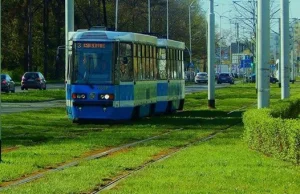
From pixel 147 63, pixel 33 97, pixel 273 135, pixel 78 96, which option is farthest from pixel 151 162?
pixel 33 97

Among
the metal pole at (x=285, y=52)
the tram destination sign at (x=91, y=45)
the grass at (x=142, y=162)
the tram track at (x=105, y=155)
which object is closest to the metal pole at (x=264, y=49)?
the grass at (x=142, y=162)

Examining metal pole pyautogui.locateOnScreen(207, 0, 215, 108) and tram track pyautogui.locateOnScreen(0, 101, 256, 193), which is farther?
metal pole pyautogui.locateOnScreen(207, 0, 215, 108)

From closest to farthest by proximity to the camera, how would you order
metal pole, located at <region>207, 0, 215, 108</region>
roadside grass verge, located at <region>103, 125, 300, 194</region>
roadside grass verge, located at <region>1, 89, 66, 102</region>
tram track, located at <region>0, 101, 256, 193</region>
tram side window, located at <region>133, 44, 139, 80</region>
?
roadside grass verge, located at <region>103, 125, 300, 194</region>
tram track, located at <region>0, 101, 256, 193</region>
tram side window, located at <region>133, 44, 139, 80</region>
metal pole, located at <region>207, 0, 215, 108</region>
roadside grass verge, located at <region>1, 89, 66, 102</region>

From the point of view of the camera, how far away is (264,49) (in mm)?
28953

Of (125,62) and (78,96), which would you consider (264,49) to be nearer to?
(125,62)

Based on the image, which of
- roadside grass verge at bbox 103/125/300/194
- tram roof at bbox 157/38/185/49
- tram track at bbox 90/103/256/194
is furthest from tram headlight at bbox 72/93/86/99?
roadside grass verge at bbox 103/125/300/194

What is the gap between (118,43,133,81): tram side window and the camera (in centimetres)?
3334

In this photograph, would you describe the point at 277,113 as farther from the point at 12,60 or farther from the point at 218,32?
the point at 218,32

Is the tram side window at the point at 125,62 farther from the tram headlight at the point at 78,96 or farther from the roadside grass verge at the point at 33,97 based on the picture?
the roadside grass verge at the point at 33,97

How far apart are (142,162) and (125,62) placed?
14253mm

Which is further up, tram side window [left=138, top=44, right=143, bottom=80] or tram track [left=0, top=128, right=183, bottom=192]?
tram side window [left=138, top=44, right=143, bottom=80]

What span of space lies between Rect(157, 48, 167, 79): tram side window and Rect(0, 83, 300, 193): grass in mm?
7824

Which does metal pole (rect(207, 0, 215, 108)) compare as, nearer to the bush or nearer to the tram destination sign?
the tram destination sign

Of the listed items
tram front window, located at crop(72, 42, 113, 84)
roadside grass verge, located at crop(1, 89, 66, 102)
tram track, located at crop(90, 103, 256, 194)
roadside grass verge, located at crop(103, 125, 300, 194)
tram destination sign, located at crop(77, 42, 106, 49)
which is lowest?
tram track, located at crop(90, 103, 256, 194)
